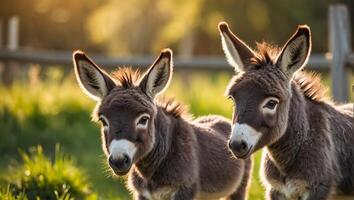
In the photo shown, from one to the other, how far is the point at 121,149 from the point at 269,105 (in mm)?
1246

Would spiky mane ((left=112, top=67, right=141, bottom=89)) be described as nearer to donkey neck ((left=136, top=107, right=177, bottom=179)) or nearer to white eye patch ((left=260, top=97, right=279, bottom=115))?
donkey neck ((left=136, top=107, right=177, bottom=179))

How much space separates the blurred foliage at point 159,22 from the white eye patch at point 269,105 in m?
15.7

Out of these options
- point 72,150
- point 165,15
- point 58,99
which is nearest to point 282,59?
point 72,150

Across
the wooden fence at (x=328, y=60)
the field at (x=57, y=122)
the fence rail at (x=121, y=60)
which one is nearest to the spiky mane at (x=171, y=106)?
the field at (x=57, y=122)

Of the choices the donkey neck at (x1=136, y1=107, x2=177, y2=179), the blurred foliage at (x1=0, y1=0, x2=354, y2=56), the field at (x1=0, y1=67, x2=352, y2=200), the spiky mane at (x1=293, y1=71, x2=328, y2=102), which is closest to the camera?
the spiky mane at (x1=293, y1=71, x2=328, y2=102)

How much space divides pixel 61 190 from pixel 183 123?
206 cm

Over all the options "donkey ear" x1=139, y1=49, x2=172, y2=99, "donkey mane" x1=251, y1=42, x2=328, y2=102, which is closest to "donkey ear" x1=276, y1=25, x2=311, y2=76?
"donkey mane" x1=251, y1=42, x2=328, y2=102

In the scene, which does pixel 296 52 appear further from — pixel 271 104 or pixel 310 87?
pixel 310 87

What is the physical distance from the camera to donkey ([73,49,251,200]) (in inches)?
250

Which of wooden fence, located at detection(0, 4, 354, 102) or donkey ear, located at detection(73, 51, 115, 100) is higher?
wooden fence, located at detection(0, 4, 354, 102)

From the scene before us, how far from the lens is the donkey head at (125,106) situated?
244 inches

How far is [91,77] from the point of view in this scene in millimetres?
6855

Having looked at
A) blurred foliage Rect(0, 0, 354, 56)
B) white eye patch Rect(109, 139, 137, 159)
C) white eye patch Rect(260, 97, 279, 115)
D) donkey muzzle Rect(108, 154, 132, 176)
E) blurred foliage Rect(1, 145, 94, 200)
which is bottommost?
blurred foliage Rect(1, 145, 94, 200)

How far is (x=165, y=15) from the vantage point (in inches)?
1578
